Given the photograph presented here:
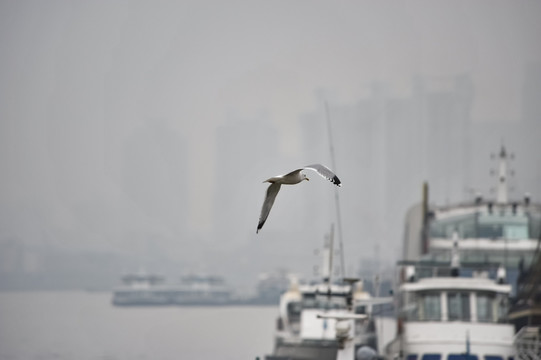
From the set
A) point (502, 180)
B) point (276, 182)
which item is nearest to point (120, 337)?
point (502, 180)

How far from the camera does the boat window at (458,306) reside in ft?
167

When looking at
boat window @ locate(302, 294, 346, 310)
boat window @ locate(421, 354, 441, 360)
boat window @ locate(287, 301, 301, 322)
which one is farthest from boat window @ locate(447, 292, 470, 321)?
boat window @ locate(287, 301, 301, 322)

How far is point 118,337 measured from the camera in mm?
136000

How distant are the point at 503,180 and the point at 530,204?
10.0ft

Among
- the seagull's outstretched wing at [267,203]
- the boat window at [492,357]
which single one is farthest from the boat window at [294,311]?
the seagull's outstretched wing at [267,203]

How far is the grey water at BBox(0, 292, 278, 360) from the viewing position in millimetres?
105312

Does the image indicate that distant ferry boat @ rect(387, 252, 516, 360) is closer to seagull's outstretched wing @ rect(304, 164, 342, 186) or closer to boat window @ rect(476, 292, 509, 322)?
boat window @ rect(476, 292, 509, 322)

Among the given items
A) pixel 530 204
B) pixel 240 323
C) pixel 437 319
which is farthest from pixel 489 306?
pixel 240 323

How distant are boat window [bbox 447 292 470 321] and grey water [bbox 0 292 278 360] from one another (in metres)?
50.8

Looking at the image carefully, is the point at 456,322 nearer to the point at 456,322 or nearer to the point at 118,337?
the point at 456,322

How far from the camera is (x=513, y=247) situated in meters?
73.2

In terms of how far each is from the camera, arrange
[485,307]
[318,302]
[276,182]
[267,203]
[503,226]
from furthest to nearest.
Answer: [503,226], [318,302], [485,307], [276,182], [267,203]

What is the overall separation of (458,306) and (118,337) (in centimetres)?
8972

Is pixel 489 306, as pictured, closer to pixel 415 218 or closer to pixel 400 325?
pixel 400 325
